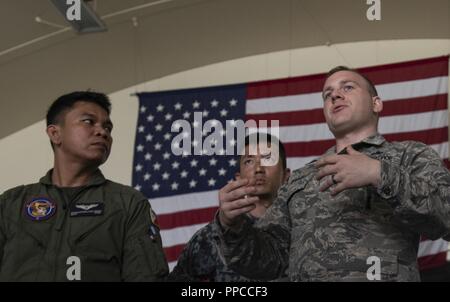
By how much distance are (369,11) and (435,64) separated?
824 mm

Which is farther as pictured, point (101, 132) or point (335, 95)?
point (101, 132)

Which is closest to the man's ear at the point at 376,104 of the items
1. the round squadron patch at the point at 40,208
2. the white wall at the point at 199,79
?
the round squadron patch at the point at 40,208

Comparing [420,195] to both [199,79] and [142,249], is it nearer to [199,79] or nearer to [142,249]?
[142,249]

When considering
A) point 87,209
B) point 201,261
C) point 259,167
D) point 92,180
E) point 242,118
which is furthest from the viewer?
point 242,118

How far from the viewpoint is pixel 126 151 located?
586 centimetres

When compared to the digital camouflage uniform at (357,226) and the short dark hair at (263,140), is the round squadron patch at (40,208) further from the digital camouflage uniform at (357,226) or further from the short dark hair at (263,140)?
the short dark hair at (263,140)

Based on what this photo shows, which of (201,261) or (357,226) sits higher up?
(357,226)

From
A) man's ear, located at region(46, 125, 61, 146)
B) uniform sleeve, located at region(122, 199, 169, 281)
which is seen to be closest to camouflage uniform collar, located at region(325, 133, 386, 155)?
uniform sleeve, located at region(122, 199, 169, 281)

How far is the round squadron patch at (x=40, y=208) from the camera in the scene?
2.12 metres

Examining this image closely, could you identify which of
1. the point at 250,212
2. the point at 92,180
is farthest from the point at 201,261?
the point at 92,180

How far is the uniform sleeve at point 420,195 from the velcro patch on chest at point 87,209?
3.03 ft

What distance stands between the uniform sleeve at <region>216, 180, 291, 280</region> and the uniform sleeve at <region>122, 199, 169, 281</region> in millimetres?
207

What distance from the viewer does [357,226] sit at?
75.5 inches

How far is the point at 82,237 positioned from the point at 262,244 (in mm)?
577
